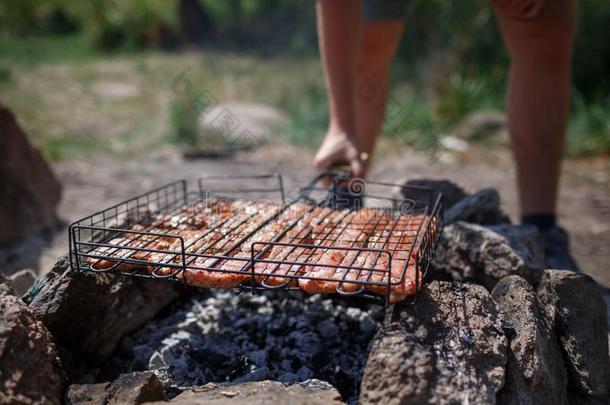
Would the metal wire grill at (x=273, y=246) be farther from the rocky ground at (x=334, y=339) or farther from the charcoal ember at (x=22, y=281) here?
the charcoal ember at (x=22, y=281)

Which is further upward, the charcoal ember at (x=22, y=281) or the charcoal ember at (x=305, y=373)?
the charcoal ember at (x=22, y=281)

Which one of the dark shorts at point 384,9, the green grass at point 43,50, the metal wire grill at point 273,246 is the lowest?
the metal wire grill at point 273,246

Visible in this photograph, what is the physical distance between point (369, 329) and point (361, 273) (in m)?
0.63

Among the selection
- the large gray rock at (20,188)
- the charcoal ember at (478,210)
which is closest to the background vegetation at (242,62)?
the large gray rock at (20,188)

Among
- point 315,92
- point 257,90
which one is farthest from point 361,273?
point 257,90

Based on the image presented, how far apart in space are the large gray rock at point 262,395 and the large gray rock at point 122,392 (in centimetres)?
8

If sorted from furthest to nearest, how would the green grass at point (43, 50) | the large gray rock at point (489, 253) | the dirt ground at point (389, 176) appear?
the green grass at point (43, 50)
the dirt ground at point (389, 176)
the large gray rock at point (489, 253)

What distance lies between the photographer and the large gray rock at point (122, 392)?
143 cm

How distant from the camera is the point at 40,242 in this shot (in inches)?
122

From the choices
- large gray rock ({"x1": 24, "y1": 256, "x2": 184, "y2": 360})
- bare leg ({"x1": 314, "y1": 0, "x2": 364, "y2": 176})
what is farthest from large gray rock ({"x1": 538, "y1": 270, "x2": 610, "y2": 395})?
large gray rock ({"x1": 24, "y1": 256, "x2": 184, "y2": 360})

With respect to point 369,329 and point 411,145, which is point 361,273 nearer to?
point 369,329

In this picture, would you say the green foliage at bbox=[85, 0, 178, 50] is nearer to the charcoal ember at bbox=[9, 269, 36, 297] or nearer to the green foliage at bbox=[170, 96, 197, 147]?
the green foliage at bbox=[170, 96, 197, 147]

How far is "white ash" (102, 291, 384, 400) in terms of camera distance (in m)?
1.84

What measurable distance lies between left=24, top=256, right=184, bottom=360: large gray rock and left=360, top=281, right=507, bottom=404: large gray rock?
0.95 m
